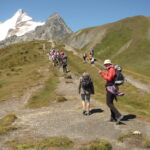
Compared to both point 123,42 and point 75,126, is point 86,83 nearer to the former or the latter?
point 75,126

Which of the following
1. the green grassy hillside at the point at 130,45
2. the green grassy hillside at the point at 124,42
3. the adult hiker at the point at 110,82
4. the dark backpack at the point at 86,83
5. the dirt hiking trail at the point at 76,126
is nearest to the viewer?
the dirt hiking trail at the point at 76,126

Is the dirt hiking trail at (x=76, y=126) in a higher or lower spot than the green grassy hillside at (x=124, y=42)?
lower

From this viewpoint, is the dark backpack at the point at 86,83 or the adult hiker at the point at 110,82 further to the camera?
the dark backpack at the point at 86,83

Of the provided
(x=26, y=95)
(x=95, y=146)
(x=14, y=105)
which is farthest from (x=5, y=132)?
(x=26, y=95)

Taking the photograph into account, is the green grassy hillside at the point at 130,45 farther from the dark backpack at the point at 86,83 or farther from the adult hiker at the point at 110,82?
the adult hiker at the point at 110,82

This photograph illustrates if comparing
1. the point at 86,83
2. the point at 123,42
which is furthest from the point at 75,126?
the point at 123,42

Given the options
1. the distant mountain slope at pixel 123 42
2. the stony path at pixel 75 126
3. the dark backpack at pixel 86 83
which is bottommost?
the stony path at pixel 75 126

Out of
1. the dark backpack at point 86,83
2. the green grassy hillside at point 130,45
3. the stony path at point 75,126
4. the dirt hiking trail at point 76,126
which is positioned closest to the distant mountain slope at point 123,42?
the green grassy hillside at point 130,45

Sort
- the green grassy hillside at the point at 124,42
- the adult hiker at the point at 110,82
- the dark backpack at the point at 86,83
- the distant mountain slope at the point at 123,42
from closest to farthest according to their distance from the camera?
the adult hiker at the point at 110,82, the dark backpack at the point at 86,83, the green grassy hillside at the point at 124,42, the distant mountain slope at the point at 123,42

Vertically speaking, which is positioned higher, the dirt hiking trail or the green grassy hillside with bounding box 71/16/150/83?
the green grassy hillside with bounding box 71/16/150/83

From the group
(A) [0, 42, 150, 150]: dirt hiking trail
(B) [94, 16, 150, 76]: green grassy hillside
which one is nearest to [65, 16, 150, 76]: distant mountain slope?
(B) [94, 16, 150, 76]: green grassy hillside

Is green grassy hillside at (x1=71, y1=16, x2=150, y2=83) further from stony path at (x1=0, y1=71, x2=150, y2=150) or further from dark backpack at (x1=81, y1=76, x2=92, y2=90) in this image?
dark backpack at (x1=81, y1=76, x2=92, y2=90)

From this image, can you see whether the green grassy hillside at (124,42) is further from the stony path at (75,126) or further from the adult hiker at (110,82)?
the adult hiker at (110,82)

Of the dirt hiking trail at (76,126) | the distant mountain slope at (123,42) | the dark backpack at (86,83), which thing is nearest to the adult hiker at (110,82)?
the dirt hiking trail at (76,126)
